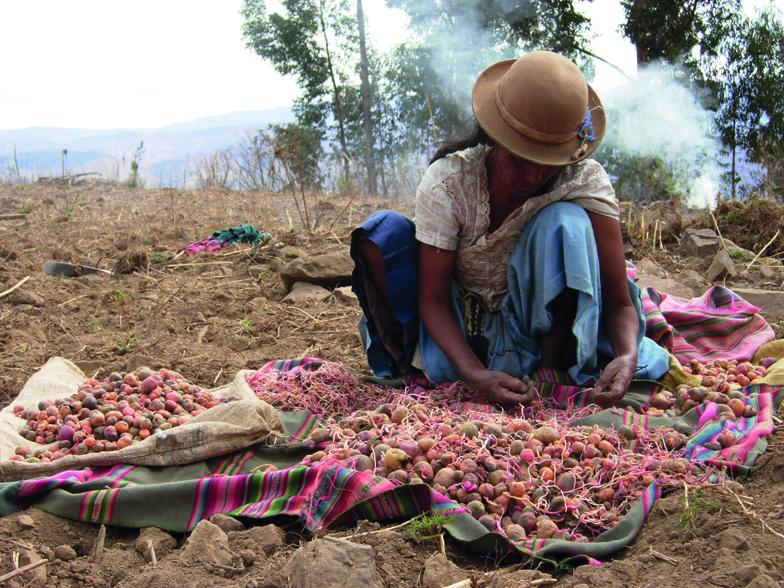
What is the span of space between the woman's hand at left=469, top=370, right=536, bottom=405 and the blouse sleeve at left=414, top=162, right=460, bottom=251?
55 cm

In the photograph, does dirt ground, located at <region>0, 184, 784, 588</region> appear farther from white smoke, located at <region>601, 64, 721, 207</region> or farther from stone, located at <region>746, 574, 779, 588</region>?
white smoke, located at <region>601, 64, 721, 207</region>

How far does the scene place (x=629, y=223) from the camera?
5.46 meters

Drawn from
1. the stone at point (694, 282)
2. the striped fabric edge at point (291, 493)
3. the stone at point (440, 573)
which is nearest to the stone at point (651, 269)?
the stone at point (694, 282)

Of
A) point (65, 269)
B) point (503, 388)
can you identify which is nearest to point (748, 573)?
point (503, 388)

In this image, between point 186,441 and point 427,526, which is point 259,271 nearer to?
point 186,441

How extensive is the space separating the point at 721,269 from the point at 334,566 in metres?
4.17

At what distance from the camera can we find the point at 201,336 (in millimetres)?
3541

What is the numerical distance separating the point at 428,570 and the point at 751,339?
2225 mm

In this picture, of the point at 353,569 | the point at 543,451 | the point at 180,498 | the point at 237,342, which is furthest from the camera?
the point at 237,342

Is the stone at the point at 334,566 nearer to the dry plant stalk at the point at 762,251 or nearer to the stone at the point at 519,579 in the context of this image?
the stone at the point at 519,579

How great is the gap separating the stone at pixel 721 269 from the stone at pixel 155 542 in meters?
4.16

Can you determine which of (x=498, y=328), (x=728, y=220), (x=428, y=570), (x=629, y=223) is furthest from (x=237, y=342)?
(x=728, y=220)

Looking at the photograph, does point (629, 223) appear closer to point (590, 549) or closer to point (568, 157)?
point (568, 157)

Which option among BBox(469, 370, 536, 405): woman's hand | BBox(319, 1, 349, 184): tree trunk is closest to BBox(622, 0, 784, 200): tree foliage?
BBox(319, 1, 349, 184): tree trunk
